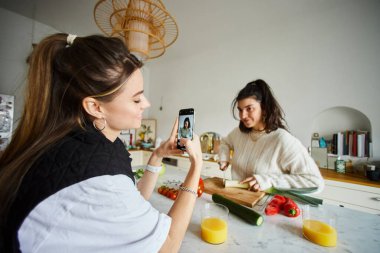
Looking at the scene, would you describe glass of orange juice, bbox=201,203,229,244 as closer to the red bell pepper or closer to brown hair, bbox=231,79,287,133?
the red bell pepper

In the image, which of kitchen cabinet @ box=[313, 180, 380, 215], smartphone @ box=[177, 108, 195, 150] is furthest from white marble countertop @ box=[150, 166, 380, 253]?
kitchen cabinet @ box=[313, 180, 380, 215]

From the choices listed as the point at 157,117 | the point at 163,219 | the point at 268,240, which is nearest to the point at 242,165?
the point at 268,240

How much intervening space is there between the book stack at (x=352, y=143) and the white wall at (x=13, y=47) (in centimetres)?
410

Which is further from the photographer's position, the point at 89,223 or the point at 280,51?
the point at 280,51

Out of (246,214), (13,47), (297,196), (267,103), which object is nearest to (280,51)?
(267,103)

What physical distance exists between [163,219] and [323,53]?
271 cm

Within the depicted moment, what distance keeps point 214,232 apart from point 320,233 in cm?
36

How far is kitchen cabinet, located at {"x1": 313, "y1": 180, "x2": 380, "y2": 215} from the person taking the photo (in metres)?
1.57

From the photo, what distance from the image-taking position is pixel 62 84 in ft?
1.82

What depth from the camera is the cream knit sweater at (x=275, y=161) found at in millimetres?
1074

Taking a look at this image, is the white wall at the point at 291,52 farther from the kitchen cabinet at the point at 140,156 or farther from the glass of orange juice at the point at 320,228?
the glass of orange juice at the point at 320,228

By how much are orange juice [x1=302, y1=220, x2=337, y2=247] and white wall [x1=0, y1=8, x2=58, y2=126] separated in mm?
3291

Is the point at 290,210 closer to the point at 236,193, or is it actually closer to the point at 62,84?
the point at 236,193

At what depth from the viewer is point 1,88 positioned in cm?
240
